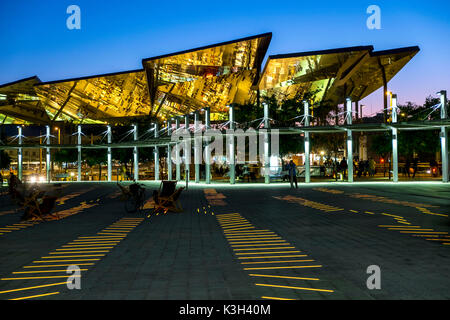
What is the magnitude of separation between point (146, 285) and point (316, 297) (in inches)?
74.8

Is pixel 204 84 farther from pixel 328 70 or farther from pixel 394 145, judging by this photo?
pixel 394 145

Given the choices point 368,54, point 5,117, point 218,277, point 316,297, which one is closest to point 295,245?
point 218,277

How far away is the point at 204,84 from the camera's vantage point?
4844 cm

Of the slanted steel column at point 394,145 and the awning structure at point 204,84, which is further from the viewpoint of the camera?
the awning structure at point 204,84

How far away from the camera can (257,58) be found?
151 ft

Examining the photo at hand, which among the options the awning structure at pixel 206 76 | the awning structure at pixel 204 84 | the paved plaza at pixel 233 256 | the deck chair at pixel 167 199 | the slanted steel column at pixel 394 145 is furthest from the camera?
the awning structure at pixel 206 76

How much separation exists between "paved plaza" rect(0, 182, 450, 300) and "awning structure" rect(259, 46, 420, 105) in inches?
1259

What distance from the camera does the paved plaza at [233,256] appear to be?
4.51 meters

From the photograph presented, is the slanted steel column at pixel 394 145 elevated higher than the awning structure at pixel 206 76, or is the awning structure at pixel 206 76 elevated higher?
the awning structure at pixel 206 76

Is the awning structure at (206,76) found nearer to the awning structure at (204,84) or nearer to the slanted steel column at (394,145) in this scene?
the awning structure at (204,84)

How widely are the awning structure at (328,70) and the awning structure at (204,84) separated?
97mm

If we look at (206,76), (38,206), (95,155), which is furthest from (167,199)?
(206,76)

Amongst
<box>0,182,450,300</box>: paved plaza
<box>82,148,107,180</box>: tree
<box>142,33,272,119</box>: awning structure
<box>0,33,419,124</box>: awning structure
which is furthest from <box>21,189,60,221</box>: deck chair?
<box>82,148,107,180</box>: tree

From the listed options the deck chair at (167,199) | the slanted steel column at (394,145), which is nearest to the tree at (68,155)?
the slanted steel column at (394,145)
